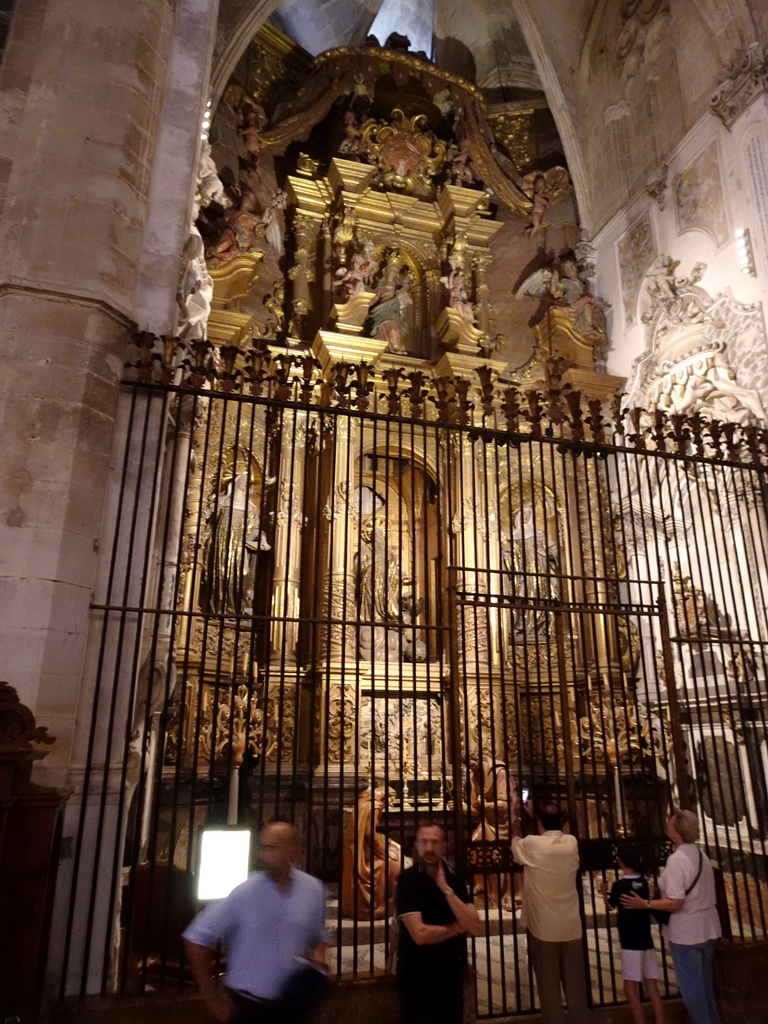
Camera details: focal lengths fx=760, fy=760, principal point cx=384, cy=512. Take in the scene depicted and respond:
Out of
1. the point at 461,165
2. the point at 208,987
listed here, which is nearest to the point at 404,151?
the point at 461,165

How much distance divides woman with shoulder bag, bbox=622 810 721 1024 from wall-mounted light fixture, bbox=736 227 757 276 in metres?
7.69

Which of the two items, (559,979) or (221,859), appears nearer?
(559,979)

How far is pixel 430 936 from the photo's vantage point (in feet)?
10.3

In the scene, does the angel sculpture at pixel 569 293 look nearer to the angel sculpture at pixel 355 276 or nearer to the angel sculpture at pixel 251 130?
the angel sculpture at pixel 355 276

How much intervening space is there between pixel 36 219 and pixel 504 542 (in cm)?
789

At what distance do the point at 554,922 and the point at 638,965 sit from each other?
2.19 feet

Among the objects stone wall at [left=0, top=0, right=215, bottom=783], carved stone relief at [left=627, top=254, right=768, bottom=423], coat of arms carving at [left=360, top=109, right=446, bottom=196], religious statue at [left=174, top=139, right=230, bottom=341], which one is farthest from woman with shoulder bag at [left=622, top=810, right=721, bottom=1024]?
coat of arms carving at [left=360, top=109, right=446, bottom=196]

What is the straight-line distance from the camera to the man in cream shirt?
401 cm

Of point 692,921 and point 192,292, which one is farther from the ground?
point 192,292

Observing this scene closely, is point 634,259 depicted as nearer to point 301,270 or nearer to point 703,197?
point 703,197

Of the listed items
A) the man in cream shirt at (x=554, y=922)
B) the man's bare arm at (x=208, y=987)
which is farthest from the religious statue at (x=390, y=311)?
the man's bare arm at (x=208, y=987)

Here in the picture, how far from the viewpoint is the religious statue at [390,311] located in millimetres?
12719

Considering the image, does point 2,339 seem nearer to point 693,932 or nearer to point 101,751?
point 101,751

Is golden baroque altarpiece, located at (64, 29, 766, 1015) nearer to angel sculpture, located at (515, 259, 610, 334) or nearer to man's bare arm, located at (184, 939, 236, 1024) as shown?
angel sculpture, located at (515, 259, 610, 334)
